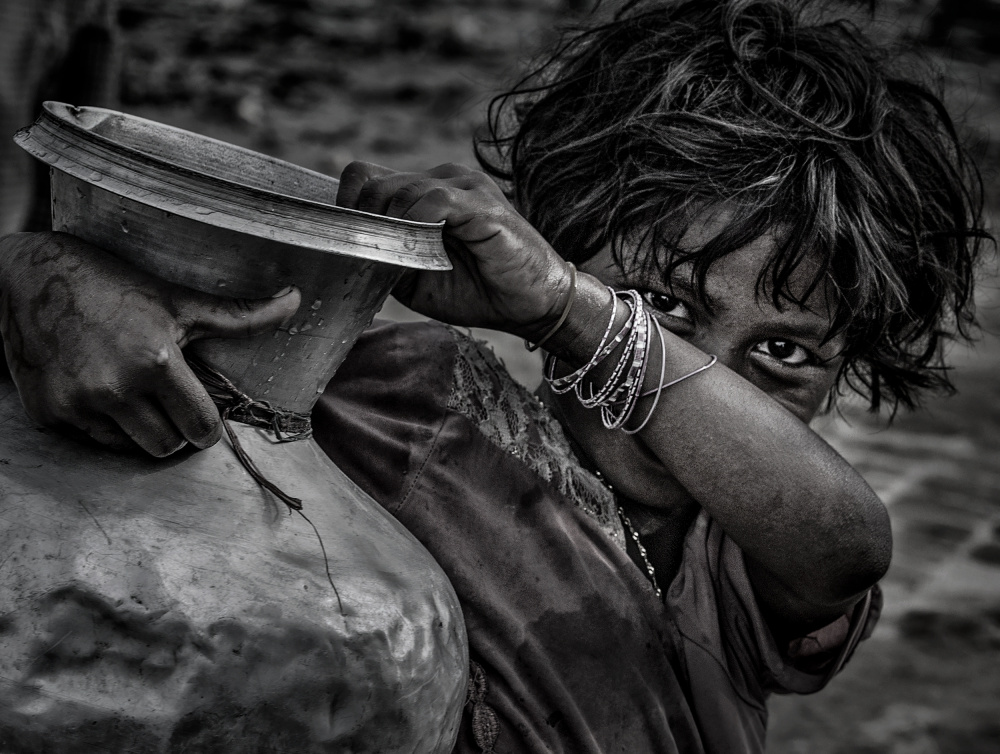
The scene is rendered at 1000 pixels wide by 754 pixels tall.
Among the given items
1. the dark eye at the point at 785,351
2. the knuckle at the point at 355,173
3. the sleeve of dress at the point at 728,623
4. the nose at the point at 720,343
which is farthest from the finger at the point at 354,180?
the sleeve of dress at the point at 728,623

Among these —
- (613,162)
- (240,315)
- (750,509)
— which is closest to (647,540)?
(750,509)

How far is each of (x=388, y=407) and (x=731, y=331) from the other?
0.54m

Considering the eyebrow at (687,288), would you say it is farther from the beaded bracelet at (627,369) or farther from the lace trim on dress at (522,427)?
the lace trim on dress at (522,427)

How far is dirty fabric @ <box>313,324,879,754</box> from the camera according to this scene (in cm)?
153

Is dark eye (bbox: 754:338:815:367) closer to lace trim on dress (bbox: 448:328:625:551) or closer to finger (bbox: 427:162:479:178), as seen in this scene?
lace trim on dress (bbox: 448:328:625:551)

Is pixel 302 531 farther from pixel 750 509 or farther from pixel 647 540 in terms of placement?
pixel 647 540

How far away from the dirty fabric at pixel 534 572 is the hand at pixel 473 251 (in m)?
0.23

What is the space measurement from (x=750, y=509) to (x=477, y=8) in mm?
7321

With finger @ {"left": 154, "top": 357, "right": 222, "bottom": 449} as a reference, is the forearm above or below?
below

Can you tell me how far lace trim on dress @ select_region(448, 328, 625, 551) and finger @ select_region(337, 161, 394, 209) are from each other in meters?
0.38

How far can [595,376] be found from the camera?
148 centimetres

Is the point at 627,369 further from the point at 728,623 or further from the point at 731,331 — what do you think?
the point at 728,623

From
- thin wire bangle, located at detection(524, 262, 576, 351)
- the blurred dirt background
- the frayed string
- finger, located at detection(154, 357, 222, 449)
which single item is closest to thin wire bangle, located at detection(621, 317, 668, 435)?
thin wire bangle, located at detection(524, 262, 576, 351)

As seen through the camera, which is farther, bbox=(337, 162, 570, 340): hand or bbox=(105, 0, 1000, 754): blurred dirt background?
bbox=(105, 0, 1000, 754): blurred dirt background
